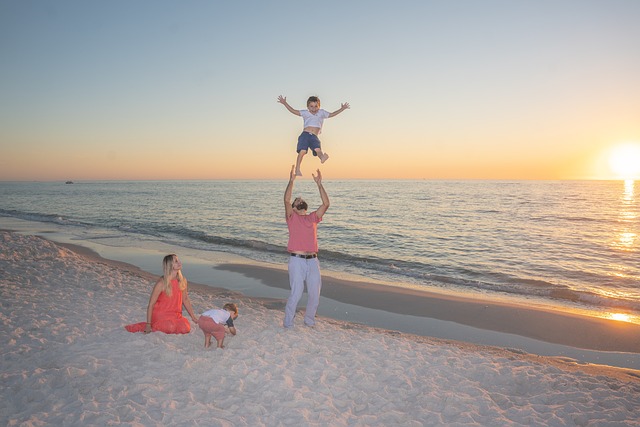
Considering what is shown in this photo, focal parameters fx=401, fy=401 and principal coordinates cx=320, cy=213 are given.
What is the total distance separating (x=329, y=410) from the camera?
515cm

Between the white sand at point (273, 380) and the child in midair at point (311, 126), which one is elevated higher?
the child in midair at point (311, 126)

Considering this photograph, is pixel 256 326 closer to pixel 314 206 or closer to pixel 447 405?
pixel 447 405

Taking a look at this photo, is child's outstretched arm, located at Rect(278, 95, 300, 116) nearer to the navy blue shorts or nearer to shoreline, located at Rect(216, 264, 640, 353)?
the navy blue shorts

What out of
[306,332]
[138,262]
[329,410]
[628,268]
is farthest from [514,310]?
[138,262]

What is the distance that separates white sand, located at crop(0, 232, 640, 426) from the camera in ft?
16.2

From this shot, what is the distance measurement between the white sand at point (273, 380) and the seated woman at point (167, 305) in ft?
0.81

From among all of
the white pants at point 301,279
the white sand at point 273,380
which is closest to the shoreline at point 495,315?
the white sand at point 273,380

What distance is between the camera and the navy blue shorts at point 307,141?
298 inches

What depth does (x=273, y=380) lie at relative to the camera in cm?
580

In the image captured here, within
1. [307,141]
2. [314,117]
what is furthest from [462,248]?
[314,117]

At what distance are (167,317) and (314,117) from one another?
457cm

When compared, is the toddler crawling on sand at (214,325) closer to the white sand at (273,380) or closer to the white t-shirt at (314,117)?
the white sand at (273,380)

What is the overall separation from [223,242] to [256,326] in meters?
15.8

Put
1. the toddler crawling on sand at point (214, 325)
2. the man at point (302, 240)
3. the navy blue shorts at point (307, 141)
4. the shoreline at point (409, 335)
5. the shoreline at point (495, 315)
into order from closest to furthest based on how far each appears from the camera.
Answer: the toddler crawling on sand at point (214, 325)
the shoreline at point (409, 335)
the navy blue shorts at point (307, 141)
the man at point (302, 240)
the shoreline at point (495, 315)
